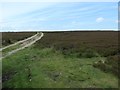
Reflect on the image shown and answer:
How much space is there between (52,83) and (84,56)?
1514 centimetres

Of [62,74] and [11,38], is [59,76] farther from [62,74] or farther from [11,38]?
[11,38]

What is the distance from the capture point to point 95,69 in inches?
1308

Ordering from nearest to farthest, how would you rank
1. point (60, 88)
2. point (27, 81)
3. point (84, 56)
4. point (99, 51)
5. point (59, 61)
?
point (60, 88) < point (27, 81) < point (59, 61) < point (84, 56) < point (99, 51)

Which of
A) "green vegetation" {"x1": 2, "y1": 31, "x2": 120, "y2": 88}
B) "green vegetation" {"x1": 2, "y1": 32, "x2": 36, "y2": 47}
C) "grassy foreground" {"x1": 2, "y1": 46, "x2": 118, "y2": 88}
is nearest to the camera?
"grassy foreground" {"x1": 2, "y1": 46, "x2": 118, "y2": 88}

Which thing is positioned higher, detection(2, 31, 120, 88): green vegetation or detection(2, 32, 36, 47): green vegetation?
detection(2, 32, 36, 47): green vegetation

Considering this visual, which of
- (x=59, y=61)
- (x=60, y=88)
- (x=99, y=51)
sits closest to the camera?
(x=60, y=88)

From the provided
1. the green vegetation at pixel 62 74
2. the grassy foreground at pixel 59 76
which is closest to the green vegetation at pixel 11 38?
the green vegetation at pixel 62 74

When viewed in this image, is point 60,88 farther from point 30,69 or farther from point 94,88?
point 30,69

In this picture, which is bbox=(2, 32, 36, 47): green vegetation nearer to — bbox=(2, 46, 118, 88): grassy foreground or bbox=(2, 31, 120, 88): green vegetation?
bbox=(2, 31, 120, 88): green vegetation

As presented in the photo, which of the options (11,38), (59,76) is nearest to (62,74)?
(59,76)

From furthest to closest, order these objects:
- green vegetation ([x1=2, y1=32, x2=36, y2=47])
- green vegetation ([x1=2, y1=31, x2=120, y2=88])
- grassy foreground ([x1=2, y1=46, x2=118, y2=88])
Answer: green vegetation ([x1=2, y1=32, x2=36, y2=47]) → green vegetation ([x1=2, y1=31, x2=120, y2=88]) → grassy foreground ([x1=2, y1=46, x2=118, y2=88])

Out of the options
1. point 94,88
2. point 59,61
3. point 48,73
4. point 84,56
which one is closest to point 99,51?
point 84,56

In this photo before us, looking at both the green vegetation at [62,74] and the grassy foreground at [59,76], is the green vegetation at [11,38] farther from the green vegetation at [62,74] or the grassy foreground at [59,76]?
the grassy foreground at [59,76]

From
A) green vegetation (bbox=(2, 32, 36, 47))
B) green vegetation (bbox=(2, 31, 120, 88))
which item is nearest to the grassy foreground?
green vegetation (bbox=(2, 31, 120, 88))
